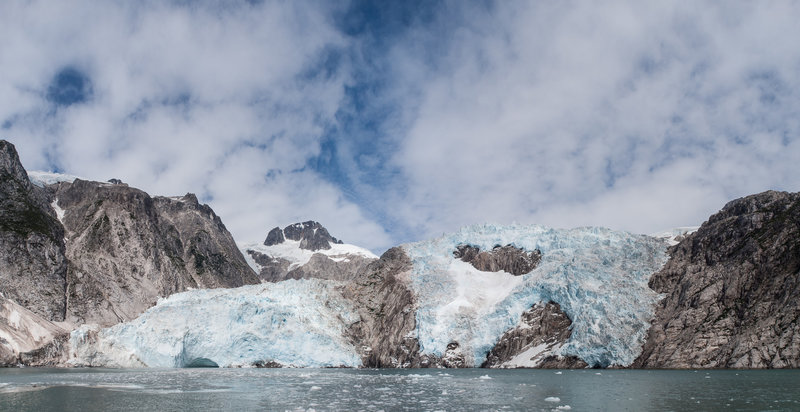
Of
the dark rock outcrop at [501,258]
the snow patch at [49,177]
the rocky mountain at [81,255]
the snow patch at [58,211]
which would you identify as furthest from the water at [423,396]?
the snow patch at [49,177]

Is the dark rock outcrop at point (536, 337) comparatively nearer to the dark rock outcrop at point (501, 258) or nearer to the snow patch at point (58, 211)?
the dark rock outcrop at point (501, 258)

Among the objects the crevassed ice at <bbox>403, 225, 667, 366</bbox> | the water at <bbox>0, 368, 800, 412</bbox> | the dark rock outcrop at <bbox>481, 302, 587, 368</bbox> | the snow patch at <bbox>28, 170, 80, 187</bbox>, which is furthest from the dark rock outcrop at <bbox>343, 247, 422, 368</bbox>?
the snow patch at <bbox>28, 170, 80, 187</bbox>

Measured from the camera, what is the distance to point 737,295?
65.1m

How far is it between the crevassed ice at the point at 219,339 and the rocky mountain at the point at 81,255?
11366 mm

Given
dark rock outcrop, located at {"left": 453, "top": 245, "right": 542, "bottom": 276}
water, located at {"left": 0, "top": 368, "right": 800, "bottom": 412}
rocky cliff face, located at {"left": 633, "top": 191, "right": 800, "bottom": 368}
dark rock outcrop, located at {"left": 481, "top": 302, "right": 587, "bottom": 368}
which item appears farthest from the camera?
dark rock outcrop, located at {"left": 453, "top": 245, "right": 542, "bottom": 276}

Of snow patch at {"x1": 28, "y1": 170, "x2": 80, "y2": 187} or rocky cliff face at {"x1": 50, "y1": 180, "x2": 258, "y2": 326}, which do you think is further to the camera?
snow patch at {"x1": 28, "y1": 170, "x2": 80, "y2": 187}

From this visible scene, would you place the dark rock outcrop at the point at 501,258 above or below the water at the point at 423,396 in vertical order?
above

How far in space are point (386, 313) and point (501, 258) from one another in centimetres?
2311

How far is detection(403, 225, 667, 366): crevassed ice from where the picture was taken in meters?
69.6

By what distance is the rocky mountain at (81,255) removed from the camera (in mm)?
112250

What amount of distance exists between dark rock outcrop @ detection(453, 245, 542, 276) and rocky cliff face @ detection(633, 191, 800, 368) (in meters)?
22.0

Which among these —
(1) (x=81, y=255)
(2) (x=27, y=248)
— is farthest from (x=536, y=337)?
(1) (x=81, y=255)

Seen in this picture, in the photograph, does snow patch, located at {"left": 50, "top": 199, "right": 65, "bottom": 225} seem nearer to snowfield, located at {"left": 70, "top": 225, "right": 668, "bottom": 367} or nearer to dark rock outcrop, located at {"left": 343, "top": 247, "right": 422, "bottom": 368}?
snowfield, located at {"left": 70, "top": 225, "right": 668, "bottom": 367}

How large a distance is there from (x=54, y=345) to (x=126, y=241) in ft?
248
